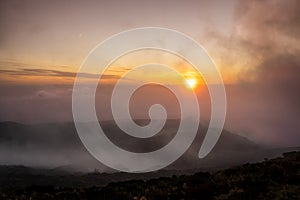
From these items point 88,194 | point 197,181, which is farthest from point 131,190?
point 197,181

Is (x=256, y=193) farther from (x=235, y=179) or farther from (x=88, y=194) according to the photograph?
(x=88, y=194)

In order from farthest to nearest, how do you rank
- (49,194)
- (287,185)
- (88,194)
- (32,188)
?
1. (32,188)
2. (49,194)
3. (88,194)
4. (287,185)

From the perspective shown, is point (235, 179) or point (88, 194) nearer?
point (88, 194)

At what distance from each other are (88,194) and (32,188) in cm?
619

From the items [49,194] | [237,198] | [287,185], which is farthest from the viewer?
[49,194]

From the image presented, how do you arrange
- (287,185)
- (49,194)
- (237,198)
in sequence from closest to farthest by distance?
(237,198) < (287,185) < (49,194)

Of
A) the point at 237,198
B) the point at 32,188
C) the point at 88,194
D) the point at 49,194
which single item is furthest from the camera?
the point at 32,188

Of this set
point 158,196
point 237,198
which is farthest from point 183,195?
point 237,198

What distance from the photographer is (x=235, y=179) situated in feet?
70.4

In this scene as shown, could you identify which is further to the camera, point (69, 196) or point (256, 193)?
point (69, 196)

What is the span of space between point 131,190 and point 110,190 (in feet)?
4.40

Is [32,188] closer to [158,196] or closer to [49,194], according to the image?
[49,194]

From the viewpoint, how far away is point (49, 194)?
21.4 meters

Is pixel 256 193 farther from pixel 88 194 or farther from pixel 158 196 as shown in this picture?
pixel 88 194
